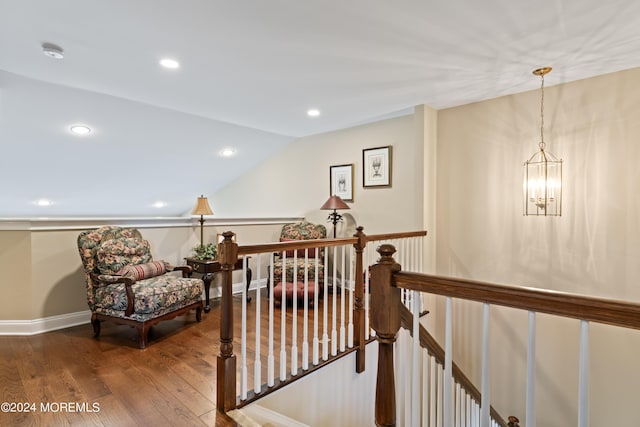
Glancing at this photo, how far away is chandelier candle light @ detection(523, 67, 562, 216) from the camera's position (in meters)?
3.15

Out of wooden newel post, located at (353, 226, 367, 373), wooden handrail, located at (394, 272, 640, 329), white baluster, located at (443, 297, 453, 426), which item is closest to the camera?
wooden handrail, located at (394, 272, 640, 329)

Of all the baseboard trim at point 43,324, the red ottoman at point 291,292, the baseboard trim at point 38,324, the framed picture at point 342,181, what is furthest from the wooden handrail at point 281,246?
the baseboard trim at point 38,324

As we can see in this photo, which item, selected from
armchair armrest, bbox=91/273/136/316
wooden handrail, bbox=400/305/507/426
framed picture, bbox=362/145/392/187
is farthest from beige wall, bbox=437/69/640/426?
armchair armrest, bbox=91/273/136/316

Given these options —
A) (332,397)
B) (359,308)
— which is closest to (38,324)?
(332,397)

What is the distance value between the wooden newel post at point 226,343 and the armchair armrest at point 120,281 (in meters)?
1.35

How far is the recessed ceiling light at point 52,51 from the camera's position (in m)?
2.41

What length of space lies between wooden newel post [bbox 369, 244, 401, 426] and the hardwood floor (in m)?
1.09

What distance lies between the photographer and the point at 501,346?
3.48 metres

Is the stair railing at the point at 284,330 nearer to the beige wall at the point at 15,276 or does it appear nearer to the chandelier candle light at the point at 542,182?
the chandelier candle light at the point at 542,182

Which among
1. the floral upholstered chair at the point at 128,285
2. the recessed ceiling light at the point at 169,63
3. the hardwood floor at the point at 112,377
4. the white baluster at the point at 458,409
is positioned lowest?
the white baluster at the point at 458,409

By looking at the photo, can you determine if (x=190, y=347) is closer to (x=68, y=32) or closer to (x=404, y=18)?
(x=68, y=32)

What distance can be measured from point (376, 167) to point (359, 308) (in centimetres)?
226

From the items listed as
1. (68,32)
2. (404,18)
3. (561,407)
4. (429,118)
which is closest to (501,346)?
(561,407)

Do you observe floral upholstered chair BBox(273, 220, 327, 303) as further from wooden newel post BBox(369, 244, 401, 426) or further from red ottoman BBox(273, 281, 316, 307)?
wooden newel post BBox(369, 244, 401, 426)
